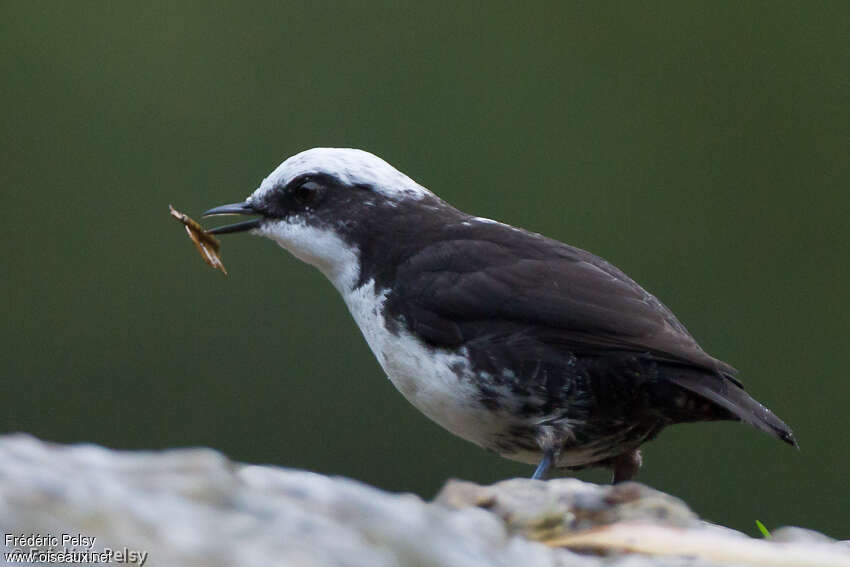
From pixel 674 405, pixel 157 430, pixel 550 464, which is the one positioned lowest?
pixel 157 430

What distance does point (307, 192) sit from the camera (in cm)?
465

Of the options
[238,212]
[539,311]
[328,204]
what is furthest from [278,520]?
[238,212]

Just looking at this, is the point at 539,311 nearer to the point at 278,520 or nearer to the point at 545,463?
the point at 545,463

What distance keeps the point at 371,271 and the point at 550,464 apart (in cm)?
87

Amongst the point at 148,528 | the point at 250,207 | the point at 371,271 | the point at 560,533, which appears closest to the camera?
the point at 148,528

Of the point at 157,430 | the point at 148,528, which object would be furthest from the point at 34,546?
the point at 157,430

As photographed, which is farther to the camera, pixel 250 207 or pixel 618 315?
pixel 250 207

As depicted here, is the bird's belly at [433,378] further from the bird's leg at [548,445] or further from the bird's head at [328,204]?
the bird's head at [328,204]

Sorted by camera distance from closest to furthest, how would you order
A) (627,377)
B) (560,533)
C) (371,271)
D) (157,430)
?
(560,533), (627,377), (371,271), (157,430)

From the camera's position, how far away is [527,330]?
3.97 meters

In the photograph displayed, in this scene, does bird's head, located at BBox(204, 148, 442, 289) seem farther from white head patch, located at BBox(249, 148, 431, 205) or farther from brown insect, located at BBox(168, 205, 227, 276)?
brown insect, located at BBox(168, 205, 227, 276)

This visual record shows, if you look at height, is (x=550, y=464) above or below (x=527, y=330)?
below

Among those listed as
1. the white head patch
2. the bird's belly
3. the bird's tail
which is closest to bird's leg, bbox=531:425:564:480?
the bird's belly

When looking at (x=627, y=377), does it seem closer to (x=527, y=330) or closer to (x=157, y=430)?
(x=527, y=330)
